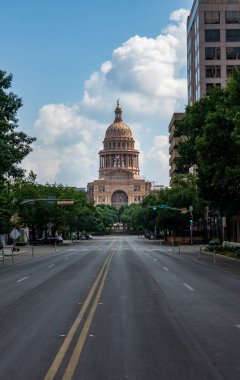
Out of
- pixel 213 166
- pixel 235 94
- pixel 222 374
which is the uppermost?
pixel 235 94

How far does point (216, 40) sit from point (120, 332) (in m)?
94.0

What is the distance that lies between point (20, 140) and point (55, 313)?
25.4 m

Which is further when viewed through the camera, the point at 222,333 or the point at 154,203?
the point at 154,203

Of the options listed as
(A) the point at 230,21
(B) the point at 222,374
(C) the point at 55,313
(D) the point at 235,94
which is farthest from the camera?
(A) the point at 230,21

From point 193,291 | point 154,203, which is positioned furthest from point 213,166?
point 154,203

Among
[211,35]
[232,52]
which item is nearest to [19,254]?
[211,35]

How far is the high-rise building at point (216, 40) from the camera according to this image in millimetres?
99188

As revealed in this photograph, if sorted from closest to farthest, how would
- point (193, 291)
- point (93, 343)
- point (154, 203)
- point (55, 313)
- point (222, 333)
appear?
point (93, 343) → point (222, 333) → point (55, 313) → point (193, 291) → point (154, 203)

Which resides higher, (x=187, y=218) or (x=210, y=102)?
(x=210, y=102)

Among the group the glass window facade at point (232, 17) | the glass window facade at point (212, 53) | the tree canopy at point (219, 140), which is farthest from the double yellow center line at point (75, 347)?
the glass window facade at point (232, 17)

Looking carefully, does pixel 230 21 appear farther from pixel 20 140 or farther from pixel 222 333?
pixel 222 333

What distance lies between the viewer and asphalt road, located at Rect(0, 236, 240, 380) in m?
8.91

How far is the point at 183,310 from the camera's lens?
1552cm

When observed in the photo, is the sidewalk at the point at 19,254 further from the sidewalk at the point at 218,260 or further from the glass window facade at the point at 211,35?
the glass window facade at the point at 211,35
